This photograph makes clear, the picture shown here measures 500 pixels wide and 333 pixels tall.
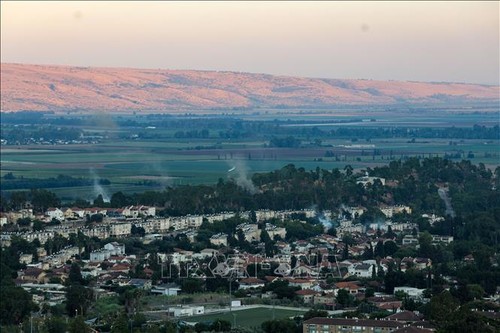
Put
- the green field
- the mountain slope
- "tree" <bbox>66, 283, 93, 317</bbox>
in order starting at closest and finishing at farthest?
the green field < "tree" <bbox>66, 283, 93, 317</bbox> < the mountain slope

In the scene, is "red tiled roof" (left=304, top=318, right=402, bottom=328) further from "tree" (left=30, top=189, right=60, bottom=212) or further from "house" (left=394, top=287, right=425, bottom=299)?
"tree" (left=30, top=189, right=60, bottom=212)

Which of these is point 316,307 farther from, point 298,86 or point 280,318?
point 298,86

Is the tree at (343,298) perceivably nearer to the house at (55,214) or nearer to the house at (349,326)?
the house at (349,326)

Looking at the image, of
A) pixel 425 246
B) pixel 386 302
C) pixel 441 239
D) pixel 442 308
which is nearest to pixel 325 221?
pixel 441 239

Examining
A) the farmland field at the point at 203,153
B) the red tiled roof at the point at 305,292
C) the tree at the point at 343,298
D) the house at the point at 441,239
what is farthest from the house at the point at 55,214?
the tree at the point at 343,298

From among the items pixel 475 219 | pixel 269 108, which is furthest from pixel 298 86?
pixel 475 219

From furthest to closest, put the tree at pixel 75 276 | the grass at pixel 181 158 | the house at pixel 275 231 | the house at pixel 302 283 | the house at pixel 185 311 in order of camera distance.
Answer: the grass at pixel 181 158, the house at pixel 275 231, the tree at pixel 75 276, the house at pixel 302 283, the house at pixel 185 311

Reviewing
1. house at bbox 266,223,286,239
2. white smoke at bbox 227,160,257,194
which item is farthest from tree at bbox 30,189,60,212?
house at bbox 266,223,286,239

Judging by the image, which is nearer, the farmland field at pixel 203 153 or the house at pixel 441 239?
the house at pixel 441 239
